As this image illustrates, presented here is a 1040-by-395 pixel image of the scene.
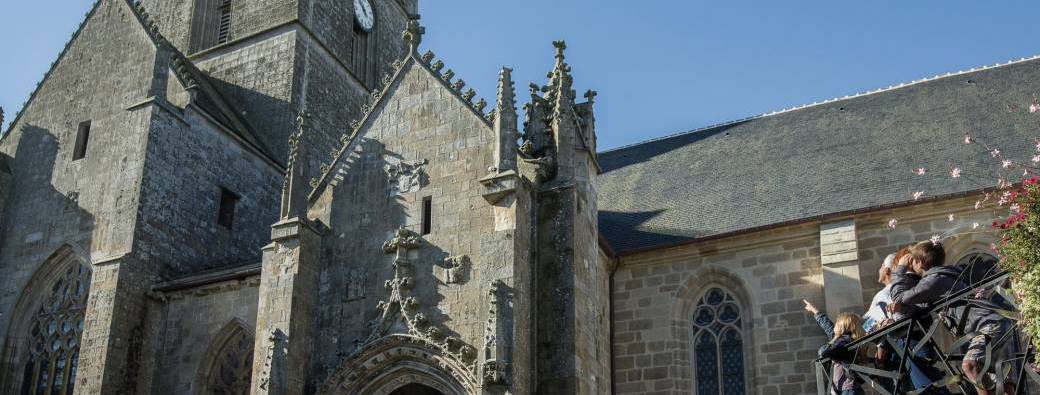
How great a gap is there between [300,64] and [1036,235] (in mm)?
18514

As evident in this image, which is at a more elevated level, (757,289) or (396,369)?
(757,289)

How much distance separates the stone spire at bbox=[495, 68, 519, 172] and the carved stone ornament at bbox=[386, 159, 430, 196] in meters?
1.21

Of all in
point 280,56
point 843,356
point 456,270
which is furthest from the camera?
point 280,56

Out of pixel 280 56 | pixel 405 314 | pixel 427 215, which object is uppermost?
pixel 280 56

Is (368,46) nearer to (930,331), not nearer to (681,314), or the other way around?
(681,314)

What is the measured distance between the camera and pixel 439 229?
14016 millimetres

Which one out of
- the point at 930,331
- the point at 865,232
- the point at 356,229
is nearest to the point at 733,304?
the point at 865,232

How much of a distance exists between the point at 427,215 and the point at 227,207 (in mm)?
6507

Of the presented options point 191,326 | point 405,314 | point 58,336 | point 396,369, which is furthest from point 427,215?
point 58,336

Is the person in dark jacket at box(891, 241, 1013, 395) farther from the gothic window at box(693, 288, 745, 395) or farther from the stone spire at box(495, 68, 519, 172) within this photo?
the gothic window at box(693, 288, 745, 395)

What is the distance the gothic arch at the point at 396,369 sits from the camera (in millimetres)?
12984

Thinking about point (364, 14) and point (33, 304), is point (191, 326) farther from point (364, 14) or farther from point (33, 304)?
point (364, 14)

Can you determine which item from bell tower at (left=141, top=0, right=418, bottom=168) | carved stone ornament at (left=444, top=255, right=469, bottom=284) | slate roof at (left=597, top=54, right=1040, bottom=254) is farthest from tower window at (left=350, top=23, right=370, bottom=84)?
carved stone ornament at (left=444, top=255, right=469, bottom=284)

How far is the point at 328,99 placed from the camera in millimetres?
23422
